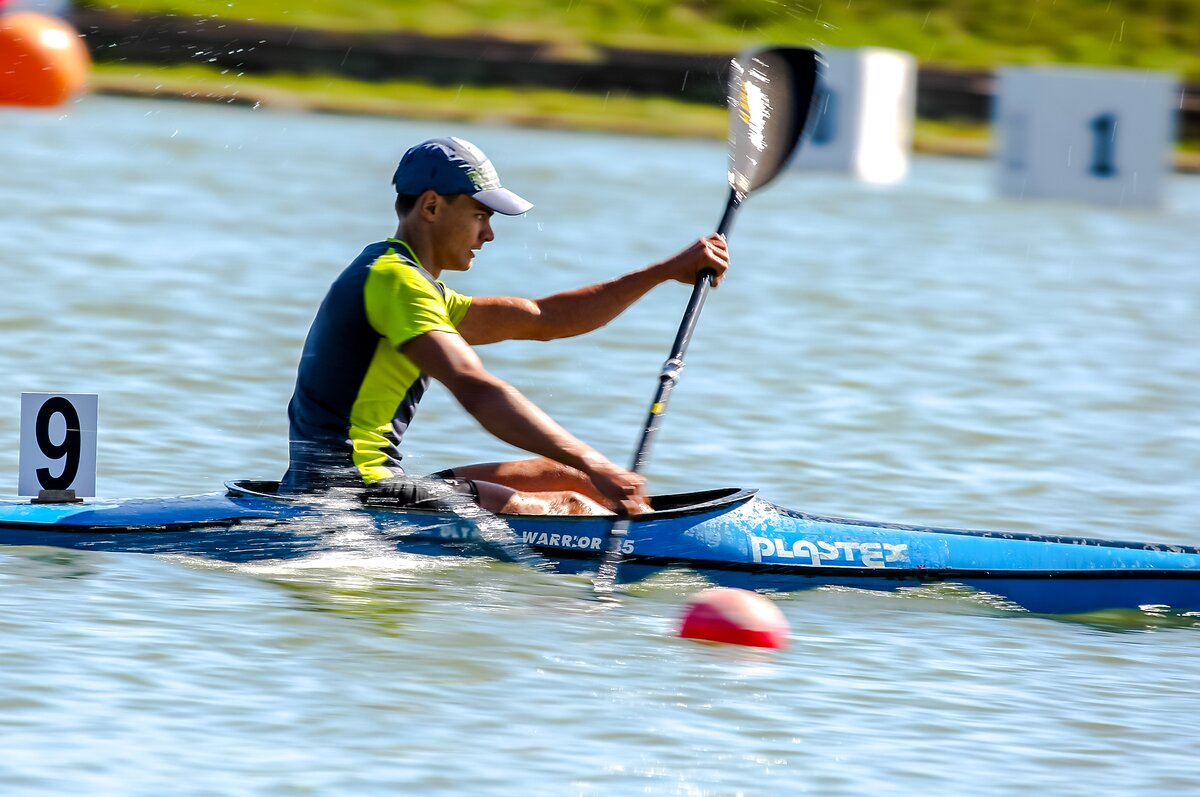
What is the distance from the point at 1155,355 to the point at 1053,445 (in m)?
3.11

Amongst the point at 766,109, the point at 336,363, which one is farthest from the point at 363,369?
the point at 766,109

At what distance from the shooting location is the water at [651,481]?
427 centimetres

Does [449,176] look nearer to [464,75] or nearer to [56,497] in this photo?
[56,497]

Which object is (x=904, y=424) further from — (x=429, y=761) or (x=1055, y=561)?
(x=429, y=761)

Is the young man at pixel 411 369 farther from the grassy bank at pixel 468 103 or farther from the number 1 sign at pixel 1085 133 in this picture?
the grassy bank at pixel 468 103

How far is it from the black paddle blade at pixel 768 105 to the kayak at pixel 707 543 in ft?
6.86

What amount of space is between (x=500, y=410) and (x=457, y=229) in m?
0.53

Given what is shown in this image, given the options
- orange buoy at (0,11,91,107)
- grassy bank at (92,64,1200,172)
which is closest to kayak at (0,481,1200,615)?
orange buoy at (0,11,91,107)

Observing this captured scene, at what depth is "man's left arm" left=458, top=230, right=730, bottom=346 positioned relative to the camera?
595 cm

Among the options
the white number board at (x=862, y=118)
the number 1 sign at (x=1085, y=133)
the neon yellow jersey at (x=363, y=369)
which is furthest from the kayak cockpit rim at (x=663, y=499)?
the white number board at (x=862, y=118)

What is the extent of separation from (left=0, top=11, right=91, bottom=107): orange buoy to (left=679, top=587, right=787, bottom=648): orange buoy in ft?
48.6

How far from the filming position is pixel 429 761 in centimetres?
410

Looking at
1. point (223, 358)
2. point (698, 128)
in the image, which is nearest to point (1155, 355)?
point (223, 358)

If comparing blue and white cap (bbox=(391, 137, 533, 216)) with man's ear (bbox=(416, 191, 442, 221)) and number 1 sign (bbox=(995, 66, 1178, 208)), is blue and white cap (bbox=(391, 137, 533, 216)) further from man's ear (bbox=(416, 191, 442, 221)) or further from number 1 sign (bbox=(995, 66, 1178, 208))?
number 1 sign (bbox=(995, 66, 1178, 208))
